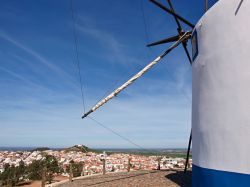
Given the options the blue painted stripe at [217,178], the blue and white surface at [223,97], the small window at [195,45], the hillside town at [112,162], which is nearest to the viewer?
the blue painted stripe at [217,178]

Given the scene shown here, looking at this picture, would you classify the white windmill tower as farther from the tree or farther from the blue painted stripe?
the tree

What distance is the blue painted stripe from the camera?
700 cm

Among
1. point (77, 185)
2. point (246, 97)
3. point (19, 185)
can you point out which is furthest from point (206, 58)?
point (19, 185)

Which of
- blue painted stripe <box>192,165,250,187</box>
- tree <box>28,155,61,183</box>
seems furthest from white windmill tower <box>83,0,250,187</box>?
tree <box>28,155,61,183</box>

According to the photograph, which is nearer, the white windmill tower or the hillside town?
the white windmill tower

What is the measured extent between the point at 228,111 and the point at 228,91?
0.48m

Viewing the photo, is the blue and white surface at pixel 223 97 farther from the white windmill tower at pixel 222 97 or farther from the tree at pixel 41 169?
the tree at pixel 41 169

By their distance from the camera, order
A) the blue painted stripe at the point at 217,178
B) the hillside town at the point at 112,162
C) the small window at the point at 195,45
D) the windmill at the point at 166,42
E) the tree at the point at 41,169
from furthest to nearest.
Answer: the hillside town at the point at 112,162
the tree at the point at 41,169
the windmill at the point at 166,42
the small window at the point at 195,45
the blue painted stripe at the point at 217,178

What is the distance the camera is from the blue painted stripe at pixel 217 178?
7005mm

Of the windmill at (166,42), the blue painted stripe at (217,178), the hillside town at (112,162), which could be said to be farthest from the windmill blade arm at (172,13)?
the hillside town at (112,162)

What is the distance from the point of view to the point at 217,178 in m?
7.80

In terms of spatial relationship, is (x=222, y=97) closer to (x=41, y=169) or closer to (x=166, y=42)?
(x=166, y=42)

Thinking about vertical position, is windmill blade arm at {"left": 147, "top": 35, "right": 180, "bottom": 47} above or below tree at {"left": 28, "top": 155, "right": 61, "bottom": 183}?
above

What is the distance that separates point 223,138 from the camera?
766 centimetres
